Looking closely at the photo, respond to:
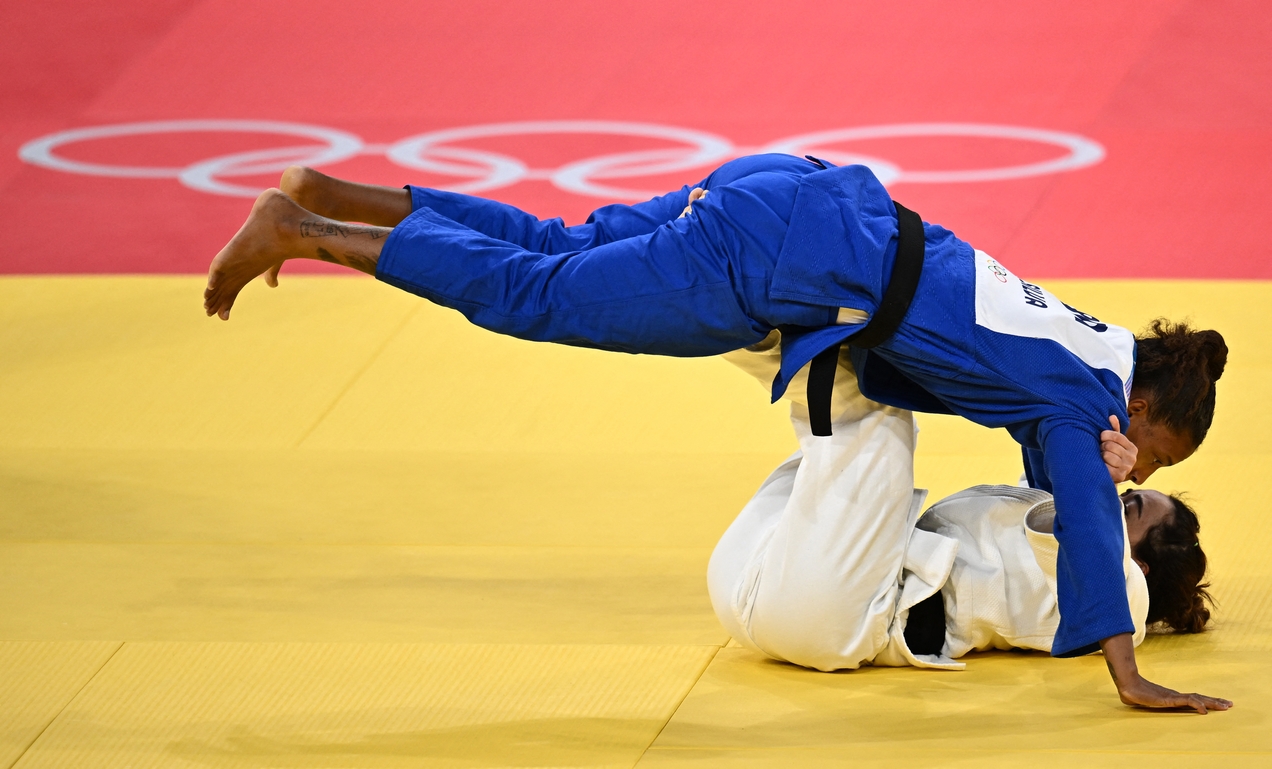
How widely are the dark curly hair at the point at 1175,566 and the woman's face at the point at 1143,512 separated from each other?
0.01 m

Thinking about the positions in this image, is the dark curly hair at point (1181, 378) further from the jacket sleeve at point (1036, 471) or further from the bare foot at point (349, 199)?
the bare foot at point (349, 199)

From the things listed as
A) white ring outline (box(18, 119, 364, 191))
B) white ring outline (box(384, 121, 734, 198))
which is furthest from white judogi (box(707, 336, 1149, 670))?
white ring outline (box(18, 119, 364, 191))

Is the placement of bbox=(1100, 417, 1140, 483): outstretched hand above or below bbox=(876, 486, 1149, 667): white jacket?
above

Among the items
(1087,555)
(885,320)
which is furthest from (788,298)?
(1087,555)

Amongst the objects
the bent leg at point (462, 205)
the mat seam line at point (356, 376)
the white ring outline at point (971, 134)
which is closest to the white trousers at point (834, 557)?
the bent leg at point (462, 205)

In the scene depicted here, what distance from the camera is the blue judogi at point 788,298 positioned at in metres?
3.33

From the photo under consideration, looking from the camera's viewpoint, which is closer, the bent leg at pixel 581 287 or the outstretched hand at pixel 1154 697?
the outstretched hand at pixel 1154 697

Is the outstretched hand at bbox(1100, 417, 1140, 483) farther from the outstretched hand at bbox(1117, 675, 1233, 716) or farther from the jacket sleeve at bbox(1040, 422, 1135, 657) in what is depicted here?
the outstretched hand at bbox(1117, 675, 1233, 716)

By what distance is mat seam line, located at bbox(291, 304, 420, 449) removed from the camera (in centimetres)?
512

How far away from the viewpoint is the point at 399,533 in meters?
4.41

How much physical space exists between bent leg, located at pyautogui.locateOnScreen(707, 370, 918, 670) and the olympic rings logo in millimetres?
3840

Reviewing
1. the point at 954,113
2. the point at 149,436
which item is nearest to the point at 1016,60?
the point at 954,113

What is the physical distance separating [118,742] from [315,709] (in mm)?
406

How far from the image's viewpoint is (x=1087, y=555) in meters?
3.13
